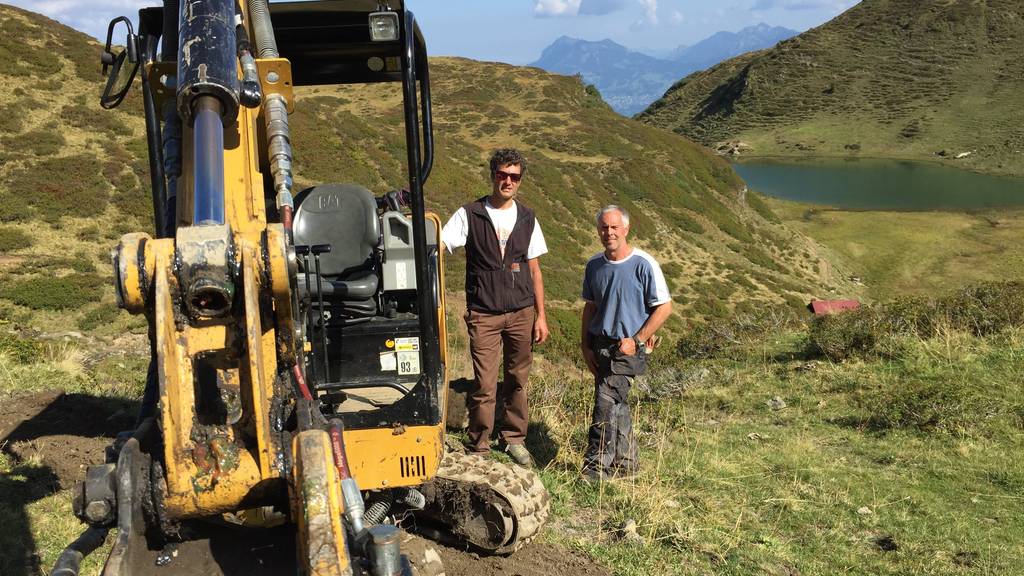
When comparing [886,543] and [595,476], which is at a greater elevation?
[595,476]

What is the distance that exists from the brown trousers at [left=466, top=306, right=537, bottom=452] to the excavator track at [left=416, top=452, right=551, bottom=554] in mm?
1095

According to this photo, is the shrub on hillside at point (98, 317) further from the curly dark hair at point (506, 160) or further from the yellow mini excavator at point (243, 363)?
the yellow mini excavator at point (243, 363)

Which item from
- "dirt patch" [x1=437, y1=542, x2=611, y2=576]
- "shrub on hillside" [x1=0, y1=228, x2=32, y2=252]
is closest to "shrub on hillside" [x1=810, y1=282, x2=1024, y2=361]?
"dirt patch" [x1=437, y1=542, x2=611, y2=576]

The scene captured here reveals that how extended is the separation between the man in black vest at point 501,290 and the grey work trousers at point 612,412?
0.62 meters

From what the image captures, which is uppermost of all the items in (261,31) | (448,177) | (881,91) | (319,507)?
(881,91)

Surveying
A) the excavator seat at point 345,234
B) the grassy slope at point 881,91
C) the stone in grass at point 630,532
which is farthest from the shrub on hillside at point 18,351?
the grassy slope at point 881,91

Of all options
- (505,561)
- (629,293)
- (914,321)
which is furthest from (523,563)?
(914,321)

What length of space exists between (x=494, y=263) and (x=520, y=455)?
150cm

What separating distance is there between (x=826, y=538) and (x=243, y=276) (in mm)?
4233

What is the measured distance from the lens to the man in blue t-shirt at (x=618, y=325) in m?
5.46

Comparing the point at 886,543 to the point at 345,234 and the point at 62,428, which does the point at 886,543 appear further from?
the point at 62,428

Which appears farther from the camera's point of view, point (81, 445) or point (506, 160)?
point (81, 445)

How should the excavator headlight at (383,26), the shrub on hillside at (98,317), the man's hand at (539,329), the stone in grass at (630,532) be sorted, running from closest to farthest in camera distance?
the excavator headlight at (383,26) < the stone in grass at (630,532) < the man's hand at (539,329) < the shrub on hillside at (98,317)

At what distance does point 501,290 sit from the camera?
19.1 feet
